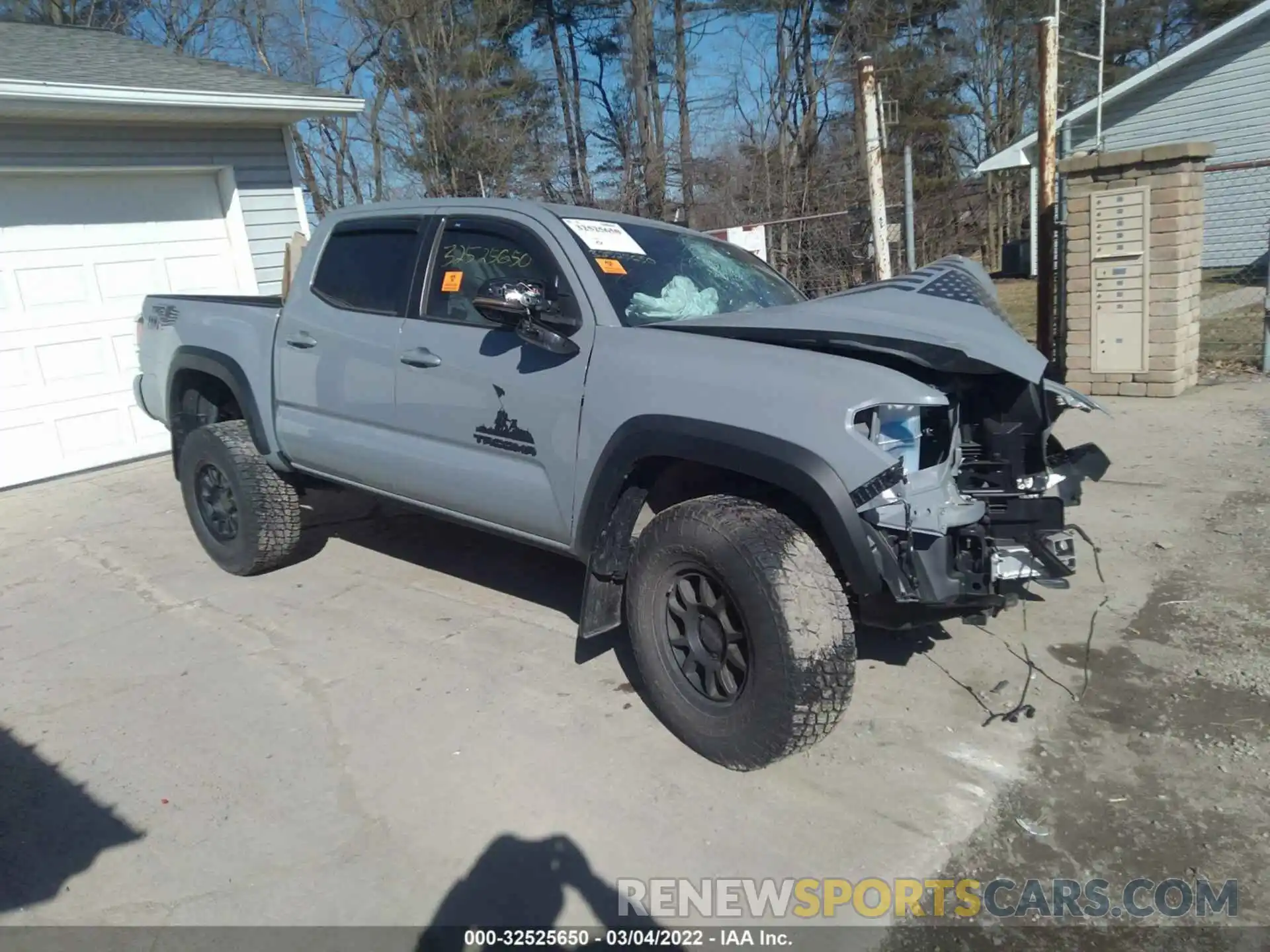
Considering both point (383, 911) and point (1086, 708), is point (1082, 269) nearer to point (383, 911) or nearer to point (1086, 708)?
point (1086, 708)

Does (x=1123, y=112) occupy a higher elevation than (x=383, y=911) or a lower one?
higher

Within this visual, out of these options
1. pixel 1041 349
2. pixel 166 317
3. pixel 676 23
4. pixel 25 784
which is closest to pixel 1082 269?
pixel 1041 349

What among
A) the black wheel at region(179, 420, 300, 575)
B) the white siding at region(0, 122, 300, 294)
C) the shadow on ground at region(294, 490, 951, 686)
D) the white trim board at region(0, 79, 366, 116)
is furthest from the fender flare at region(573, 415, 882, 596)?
the white siding at region(0, 122, 300, 294)

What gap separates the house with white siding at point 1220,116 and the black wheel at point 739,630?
16888 millimetres

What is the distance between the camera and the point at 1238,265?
693 inches

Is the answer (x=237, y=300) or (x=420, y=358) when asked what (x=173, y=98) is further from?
(x=420, y=358)

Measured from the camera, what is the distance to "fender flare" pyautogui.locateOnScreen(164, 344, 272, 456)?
5078 millimetres

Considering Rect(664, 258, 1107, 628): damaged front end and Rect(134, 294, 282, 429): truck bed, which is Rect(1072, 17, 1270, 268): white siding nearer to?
Rect(664, 258, 1107, 628): damaged front end

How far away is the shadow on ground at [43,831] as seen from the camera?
289cm

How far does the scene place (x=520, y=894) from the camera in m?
2.75

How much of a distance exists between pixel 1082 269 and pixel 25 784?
824 cm

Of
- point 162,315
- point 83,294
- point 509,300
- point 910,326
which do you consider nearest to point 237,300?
point 162,315

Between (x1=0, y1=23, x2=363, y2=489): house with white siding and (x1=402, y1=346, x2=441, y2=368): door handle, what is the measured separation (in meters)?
5.24

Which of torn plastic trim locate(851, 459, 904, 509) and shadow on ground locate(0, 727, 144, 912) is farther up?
torn plastic trim locate(851, 459, 904, 509)
